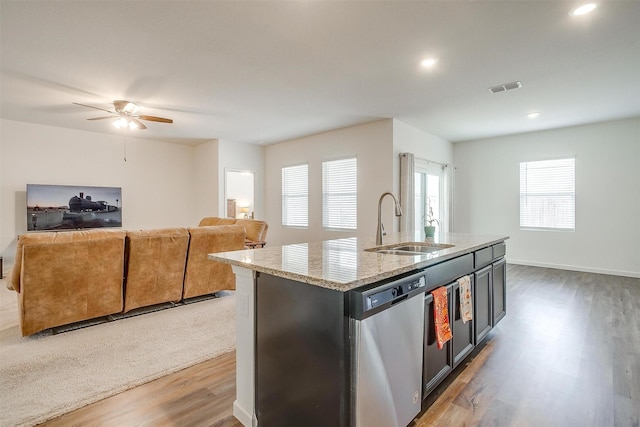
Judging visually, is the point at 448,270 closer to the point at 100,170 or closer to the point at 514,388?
the point at 514,388

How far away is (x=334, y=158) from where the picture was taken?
616 centimetres

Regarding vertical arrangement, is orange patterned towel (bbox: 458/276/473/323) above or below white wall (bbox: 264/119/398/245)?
below

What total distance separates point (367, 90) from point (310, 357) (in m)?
3.49

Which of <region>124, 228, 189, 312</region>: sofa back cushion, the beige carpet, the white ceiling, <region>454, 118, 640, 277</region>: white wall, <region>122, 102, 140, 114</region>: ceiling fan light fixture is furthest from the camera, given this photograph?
<region>454, 118, 640, 277</region>: white wall

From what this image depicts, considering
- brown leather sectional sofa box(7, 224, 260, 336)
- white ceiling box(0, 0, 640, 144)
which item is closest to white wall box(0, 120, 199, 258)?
white ceiling box(0, 0, 640, 144)

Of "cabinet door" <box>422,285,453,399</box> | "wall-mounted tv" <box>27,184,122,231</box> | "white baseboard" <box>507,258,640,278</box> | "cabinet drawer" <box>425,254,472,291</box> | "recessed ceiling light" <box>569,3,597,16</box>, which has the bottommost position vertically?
"white baseboard" <box>507,258,640,278</box>

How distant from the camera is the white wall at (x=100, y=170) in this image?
17.7 ft

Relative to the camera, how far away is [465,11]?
237cm

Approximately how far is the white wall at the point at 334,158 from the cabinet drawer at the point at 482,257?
7.47 feet

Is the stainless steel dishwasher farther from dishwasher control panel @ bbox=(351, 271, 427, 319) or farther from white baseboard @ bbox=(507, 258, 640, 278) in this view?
white baseboard @ bbox=(507, 258, 640, 278)

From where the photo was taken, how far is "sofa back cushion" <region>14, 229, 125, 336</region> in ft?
8.97

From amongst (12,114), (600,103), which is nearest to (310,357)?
(600,103)

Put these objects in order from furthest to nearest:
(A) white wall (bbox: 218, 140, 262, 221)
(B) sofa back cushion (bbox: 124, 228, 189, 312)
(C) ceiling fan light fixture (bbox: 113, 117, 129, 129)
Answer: (A) white wall (bbox: 218, 140, 262, 221), (C) ceiling fan light fixture (bbox: 113, 117, 129, 129), (B) sofa back cushion (bbox: 124, 228, 189, 312)

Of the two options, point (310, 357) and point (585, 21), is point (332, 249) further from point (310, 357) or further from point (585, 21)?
point (585, 21)
